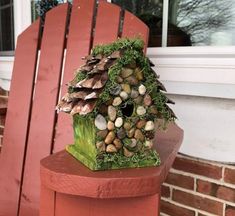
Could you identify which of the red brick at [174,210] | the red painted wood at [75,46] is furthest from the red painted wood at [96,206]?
the red brick at [174,210]

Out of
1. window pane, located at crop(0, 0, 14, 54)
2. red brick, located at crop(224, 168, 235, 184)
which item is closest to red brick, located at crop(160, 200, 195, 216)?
red brick, located at crop(224, 168, 235, 184)

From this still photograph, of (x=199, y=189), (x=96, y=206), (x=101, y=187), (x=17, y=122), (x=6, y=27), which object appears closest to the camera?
(x=101, y=187)

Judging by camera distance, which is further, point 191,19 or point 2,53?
point 2,53

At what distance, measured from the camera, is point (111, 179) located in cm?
65

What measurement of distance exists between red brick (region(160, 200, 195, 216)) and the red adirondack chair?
0.54m

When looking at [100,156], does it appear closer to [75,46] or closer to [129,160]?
[129,160]

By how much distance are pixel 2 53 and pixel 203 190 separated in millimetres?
1598

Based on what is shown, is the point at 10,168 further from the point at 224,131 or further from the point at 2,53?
the point at 2,53

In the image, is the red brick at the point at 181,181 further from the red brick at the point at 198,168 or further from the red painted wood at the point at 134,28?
the red painted wood at the point at 134,28

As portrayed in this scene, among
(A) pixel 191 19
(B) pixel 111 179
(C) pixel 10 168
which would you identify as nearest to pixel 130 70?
(B) pixel 111 179

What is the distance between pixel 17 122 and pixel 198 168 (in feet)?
2.57

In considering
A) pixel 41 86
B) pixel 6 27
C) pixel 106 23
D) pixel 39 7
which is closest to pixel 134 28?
pixel 106 23

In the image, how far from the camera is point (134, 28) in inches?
47.0

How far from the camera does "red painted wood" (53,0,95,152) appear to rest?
132 centimetres
